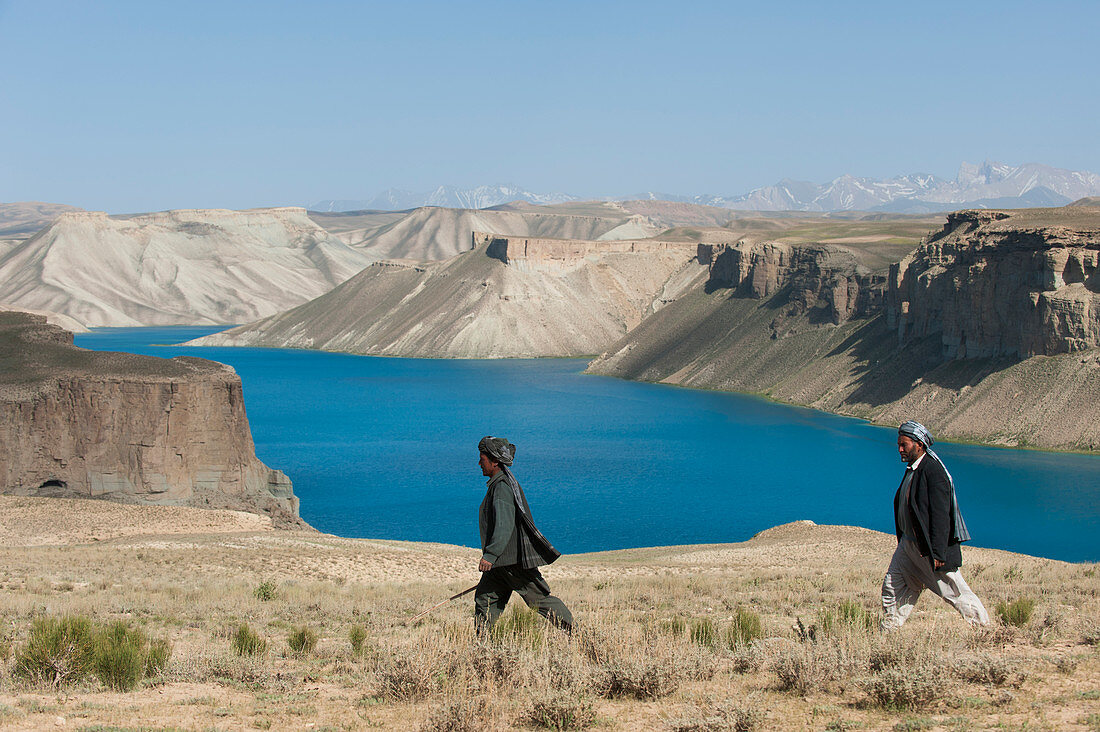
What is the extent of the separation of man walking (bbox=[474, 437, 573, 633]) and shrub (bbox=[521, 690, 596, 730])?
143 cm

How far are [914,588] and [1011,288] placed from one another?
58386 millimetres

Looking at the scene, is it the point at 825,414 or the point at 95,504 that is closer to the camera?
the point at 95,504

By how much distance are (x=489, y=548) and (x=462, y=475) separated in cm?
3988

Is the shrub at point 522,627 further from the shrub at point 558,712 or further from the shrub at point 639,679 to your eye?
the shrub at point 558,712

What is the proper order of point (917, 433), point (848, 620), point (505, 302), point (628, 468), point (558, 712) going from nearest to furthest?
point (558, 712) < point (917, 433) < point (848, 620) < point (628, 468) < point (505, 302)

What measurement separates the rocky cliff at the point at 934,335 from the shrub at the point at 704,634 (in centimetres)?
4921

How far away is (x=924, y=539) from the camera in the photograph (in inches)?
350

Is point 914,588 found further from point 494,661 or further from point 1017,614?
point 494,661

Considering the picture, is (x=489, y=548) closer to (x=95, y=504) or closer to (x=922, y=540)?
(x=922, y=540)

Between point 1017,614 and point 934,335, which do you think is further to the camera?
point 934,335

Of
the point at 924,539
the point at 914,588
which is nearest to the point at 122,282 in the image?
the point at 914,588

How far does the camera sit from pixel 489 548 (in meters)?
8.70

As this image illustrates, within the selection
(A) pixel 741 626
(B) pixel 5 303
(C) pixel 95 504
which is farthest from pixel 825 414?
(B) pixel 5 303

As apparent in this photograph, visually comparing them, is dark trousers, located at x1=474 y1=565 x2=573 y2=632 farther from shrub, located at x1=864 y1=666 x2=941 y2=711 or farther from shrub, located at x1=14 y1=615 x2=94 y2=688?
shrub, located at x1=14 y1=615 x2=94 y2=688
